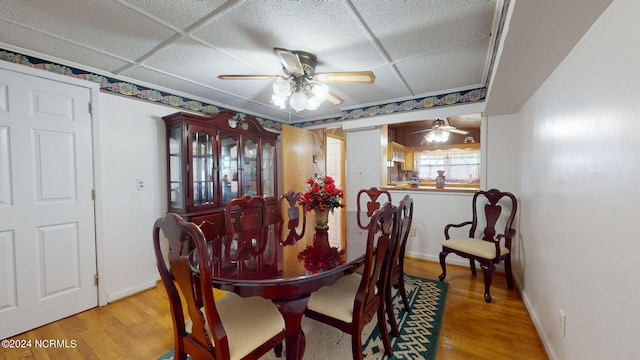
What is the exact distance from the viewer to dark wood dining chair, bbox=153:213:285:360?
3.18 feet

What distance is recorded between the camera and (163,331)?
6.05 ft

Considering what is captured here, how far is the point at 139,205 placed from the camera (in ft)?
8.43

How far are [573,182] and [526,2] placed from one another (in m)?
0.95

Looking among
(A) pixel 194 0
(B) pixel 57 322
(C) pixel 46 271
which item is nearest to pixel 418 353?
(A) pixel 194 0

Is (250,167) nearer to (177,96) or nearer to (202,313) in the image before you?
(177,96)

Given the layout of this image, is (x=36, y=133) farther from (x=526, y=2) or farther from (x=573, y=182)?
(x=573, y=182)

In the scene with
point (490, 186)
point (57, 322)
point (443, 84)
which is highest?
point (443, 84)

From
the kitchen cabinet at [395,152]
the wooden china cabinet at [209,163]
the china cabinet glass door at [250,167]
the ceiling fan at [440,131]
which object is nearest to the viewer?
the wooden china cabinet at [209,163]

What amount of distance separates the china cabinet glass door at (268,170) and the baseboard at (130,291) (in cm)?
168

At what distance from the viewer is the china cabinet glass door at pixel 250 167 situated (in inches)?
Result: 131

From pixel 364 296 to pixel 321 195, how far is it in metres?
0.83

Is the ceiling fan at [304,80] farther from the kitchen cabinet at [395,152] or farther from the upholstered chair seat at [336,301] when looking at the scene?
the kitchen cabinet at [395,152]

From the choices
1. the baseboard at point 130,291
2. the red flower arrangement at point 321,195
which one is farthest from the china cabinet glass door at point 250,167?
the red flower arrangement at point 321,195

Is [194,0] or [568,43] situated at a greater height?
[194,0]
